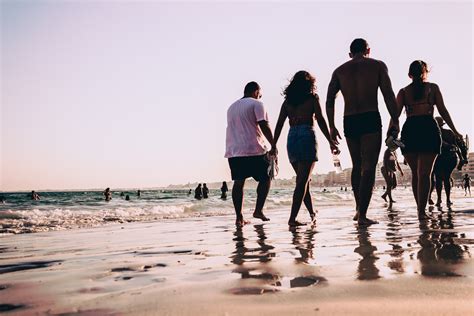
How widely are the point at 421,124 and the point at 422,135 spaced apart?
0.15 metres

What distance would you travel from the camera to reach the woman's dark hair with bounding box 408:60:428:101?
552cm

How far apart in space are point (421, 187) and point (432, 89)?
1.36 meters

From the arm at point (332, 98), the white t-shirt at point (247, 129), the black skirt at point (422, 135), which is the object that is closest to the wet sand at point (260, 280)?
the arm at point (332, 98)

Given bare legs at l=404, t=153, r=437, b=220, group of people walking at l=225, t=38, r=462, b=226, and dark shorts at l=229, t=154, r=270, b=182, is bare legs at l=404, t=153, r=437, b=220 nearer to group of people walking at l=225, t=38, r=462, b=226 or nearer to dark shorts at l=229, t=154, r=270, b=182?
group of people walking at l=225, t=38, r=462, b=226

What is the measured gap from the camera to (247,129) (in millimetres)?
5953

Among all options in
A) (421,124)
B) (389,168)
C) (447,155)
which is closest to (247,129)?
(421,124)

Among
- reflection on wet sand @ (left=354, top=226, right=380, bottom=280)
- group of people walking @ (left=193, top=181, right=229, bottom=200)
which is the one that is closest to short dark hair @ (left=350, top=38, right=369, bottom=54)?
reflection on wet sand @ (left=354, top=226, right=380, bottom=280)

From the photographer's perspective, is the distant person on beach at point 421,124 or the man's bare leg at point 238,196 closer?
the distant person on beach at point 421,124

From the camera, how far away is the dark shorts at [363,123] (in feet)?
16.0

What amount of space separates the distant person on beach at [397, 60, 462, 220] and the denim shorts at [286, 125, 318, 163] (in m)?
1.34

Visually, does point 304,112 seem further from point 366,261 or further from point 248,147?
point 366,261

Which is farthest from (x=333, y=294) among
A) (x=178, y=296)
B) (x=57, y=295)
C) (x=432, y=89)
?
(x=432, y=89)

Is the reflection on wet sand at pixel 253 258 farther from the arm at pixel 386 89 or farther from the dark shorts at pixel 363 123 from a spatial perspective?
the arm at pixel 386 89

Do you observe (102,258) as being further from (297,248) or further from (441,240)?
(441,240)
